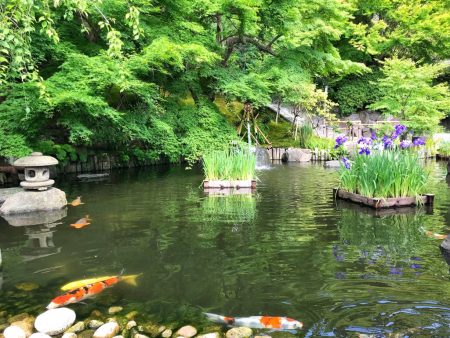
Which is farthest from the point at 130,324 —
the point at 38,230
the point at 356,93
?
the point at 356,93

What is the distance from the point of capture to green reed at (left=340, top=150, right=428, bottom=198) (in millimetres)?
8031

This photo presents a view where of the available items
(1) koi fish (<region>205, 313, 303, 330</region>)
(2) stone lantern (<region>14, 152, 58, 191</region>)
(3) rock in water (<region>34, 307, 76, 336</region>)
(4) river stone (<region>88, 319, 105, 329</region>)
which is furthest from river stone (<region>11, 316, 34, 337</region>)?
(2) stone lantern (<region>14, 152, 58, 191</region>)

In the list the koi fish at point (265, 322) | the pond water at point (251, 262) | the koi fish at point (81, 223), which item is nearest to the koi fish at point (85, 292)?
the pond water at point (251, 262)

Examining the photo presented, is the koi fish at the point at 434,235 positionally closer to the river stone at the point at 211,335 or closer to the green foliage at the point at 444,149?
the river stone at the point at 211,335

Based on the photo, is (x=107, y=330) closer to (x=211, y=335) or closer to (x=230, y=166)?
(x=211, y=335)

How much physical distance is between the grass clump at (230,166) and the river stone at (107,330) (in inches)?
282

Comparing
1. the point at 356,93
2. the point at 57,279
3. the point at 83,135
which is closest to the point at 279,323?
the point at 57,279

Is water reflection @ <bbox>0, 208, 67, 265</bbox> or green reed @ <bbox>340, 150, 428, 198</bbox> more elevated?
green reed @ <bbox>340, 150, 428, 198</bbox>

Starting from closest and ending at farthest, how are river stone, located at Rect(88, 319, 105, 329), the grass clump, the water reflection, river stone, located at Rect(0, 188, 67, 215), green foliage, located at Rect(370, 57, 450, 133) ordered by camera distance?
1. river stone, located at Rect(88, 319, 105, 329)
2. the water reflection
3. river stone, located at Rect(0, 188, 67, 215)
4. the grass clump
5. green foliage, located at Rect(370, 57, 450, 133)

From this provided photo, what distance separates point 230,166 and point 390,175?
402 cm

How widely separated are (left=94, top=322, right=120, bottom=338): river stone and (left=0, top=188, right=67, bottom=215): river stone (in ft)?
17.9

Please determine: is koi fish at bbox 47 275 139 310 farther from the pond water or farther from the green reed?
the green reed

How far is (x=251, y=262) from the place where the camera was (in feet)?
17.3

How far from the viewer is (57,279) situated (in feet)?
16.0
